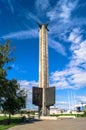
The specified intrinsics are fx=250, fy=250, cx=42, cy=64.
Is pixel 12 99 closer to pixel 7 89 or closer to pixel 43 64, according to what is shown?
pixel 7 89

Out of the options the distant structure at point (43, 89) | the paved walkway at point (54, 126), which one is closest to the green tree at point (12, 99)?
the paved walkway at point (54, 126)

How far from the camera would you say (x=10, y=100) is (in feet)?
124

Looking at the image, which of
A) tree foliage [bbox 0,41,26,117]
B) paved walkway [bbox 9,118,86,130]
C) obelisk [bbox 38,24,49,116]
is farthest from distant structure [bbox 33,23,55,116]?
paved walkway [bbox 9,118,86,130]

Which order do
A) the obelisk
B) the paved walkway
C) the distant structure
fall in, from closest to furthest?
the paved walkway < the distant structure < the obelisk

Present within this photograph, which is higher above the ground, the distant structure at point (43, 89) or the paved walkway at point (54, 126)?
the distant structure at point (43, 89)

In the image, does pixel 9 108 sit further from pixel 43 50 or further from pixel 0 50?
pixel 43 50

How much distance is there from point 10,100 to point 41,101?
25.1m

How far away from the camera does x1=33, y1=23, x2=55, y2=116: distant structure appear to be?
61875 millimetres

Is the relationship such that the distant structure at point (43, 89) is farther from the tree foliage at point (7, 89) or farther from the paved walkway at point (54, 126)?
the paved walkway at point (54, 126)

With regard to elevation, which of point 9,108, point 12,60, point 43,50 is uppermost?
point 43,50

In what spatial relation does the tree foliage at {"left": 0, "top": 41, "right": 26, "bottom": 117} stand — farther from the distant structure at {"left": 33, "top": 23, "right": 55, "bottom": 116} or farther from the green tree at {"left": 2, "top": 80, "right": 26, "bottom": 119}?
the distant structure at {"left": 33, "top": 23, "right": 55, "bottom": 116}

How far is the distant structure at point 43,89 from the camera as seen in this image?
61875 mm

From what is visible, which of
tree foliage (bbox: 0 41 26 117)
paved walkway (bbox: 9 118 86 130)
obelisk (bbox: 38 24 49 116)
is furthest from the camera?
obelisk (bbox: 38 24 49 116)

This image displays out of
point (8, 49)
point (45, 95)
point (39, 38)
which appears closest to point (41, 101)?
point (45, 95)
